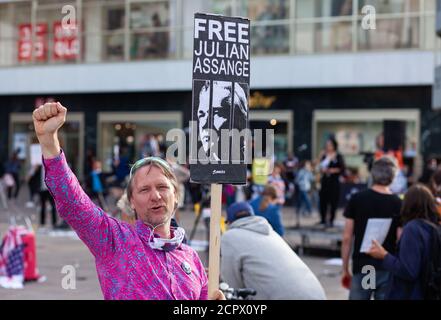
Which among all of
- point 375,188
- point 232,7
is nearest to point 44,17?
point 232,7

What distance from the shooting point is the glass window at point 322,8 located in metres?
24.5

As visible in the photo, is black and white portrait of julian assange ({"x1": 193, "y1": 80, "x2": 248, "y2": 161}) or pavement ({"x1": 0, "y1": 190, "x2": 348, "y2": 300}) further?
pavement ({"x1": 0, "y1": 190, "x2": 348, "y2": 300})

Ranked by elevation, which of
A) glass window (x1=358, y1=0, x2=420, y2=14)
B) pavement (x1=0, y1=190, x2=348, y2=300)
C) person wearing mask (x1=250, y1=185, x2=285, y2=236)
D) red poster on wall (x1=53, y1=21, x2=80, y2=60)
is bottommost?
pavement (x1=0, y1=190, x2=348, y2=300)

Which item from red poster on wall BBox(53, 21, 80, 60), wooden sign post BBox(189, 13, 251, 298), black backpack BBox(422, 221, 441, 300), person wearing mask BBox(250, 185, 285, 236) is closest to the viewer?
wooden sign post BBox(189, 13, 251, 298)

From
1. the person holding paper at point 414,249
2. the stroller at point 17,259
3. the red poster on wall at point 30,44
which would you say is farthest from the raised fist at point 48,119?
the red poster on wall at point 30,44

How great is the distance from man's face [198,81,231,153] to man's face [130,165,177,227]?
0.91 feet

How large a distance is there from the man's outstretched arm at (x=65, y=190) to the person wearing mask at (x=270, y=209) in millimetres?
5397

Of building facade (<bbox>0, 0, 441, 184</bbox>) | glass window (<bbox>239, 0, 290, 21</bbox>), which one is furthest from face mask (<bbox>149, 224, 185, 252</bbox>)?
glass window (<bbox>239, 0, 290, 21</bbox>)

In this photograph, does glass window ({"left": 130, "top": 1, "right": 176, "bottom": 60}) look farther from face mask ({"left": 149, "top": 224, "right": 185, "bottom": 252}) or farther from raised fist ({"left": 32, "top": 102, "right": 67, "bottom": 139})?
raised fist ({"left": 32, "top": 102, "right": 67, "bottom": 139})

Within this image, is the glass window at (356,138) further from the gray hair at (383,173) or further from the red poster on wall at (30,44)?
the gray hair at (383,173)

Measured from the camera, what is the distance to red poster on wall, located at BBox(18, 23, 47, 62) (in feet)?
94.5

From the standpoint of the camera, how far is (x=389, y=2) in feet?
78.0

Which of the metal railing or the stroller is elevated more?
the metal railing

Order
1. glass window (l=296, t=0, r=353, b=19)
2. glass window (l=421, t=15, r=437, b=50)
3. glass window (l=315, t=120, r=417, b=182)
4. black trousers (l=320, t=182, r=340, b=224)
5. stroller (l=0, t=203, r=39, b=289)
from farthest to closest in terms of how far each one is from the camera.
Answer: glass window (l=296, t=0, r=353, b=19) → glass window (l=315, t=120, r=417, b=182) → glass window (l=421, t=15, r=437, b=50) → black trousers (l=320, t=182, r=340, b=224) → stroller (l=0, t=203, r=39, b=289)
